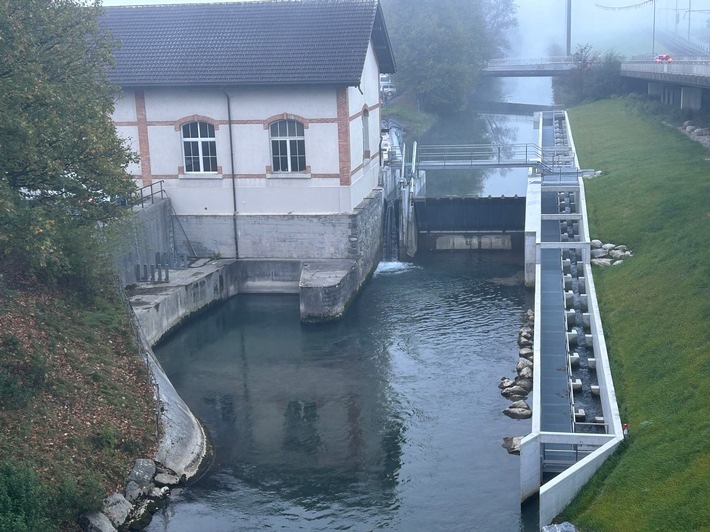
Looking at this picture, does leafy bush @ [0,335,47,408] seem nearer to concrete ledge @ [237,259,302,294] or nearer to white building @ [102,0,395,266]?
concrete ledge @ [237,259,302,294]

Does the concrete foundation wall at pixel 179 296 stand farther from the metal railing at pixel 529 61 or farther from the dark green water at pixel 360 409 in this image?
the metal railing at pixel 529 61

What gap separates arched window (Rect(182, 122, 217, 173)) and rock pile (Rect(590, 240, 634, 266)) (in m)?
14.1

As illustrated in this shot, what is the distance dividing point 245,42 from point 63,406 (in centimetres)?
1946

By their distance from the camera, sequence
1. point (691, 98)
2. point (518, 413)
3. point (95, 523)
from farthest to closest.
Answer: point (691, 98) < point (518, 413) < point (95, 523)

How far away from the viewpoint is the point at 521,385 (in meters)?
22.8

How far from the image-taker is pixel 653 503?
13.4 m

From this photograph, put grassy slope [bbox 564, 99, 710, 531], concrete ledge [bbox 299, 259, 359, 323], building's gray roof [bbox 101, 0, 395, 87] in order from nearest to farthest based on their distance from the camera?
1. grassy slope [bbox 564, 99, 710, 531]
2. concrete ledge [bbox 299, 259, 359, 323]
3. building's gray roof [bbox 101, 0, 395, 87]

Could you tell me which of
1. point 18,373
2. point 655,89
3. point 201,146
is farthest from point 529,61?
point 18,373

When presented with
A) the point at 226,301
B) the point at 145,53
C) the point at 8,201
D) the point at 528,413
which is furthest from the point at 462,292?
the point at 8,201

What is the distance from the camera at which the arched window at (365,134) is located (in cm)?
3575

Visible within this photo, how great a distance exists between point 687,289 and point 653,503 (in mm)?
8760

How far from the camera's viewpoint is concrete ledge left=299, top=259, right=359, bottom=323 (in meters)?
28.9

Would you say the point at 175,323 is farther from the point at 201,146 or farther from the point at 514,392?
the point at 514,392

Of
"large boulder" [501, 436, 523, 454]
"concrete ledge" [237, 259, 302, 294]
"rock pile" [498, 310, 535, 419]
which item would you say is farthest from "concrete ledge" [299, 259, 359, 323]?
"large boulder" [501, 436, 523, 454]
